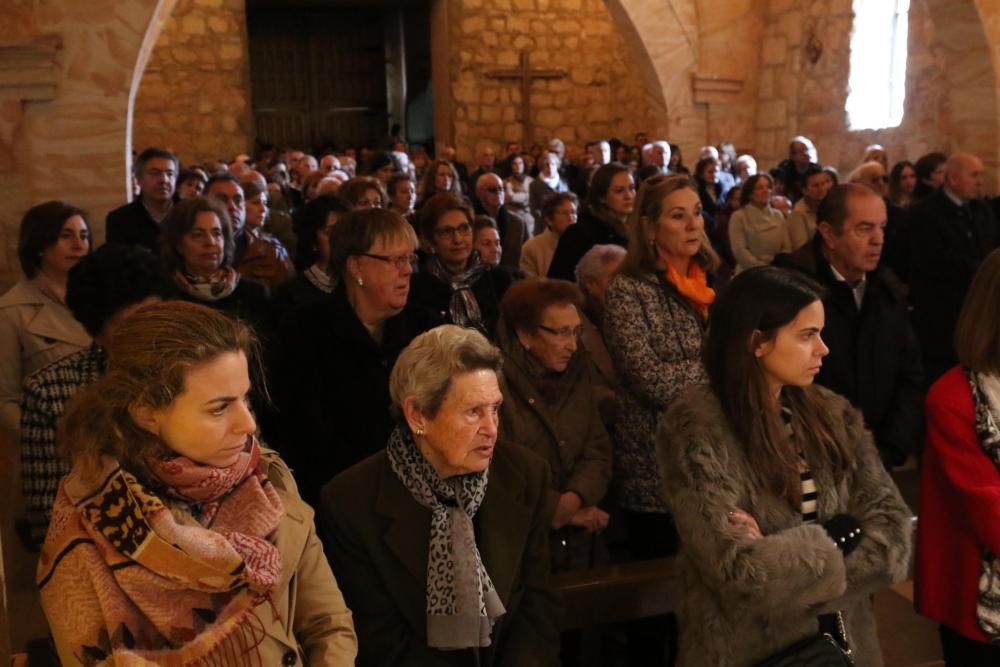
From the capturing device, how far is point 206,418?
5.53 ft

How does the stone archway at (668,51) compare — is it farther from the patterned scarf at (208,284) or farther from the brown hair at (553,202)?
the patterned scarf at (208,284)

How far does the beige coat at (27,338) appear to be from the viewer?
10.7 feet

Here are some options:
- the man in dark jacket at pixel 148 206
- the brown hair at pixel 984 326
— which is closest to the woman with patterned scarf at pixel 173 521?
the brown hair at pixel 984 326

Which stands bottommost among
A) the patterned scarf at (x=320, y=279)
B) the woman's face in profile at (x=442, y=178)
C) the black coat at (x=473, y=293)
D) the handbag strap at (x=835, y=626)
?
the handbag strap at (x=835, y=626)

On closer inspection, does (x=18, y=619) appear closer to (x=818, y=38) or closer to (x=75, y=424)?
(x=75, y=424)

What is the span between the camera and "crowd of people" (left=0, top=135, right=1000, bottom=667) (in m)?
1.68

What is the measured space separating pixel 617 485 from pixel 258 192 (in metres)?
3.06

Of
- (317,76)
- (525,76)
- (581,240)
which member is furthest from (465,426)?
(317,76)

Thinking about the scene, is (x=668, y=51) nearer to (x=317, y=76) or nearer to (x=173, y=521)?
(x=173, y=521)

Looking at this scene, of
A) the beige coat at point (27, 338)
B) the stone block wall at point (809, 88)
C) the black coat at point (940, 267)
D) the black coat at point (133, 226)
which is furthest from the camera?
the stone block wall at point (809, 88)

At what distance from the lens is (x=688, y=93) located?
9.63 m

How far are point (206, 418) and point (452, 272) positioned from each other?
213 centimetres

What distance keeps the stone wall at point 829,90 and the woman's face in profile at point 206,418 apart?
8138 mm

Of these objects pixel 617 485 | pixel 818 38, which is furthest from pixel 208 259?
pixel 818 38
